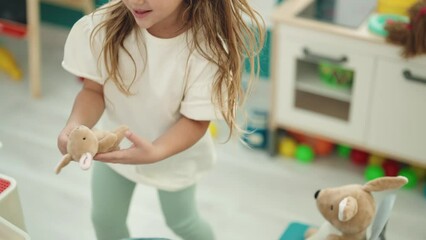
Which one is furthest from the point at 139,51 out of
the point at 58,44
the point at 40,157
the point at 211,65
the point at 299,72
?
the point at 58,44

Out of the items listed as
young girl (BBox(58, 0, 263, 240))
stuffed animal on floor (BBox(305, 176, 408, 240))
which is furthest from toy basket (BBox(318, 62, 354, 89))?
young girl (BBox(58, 0, 263, 240))

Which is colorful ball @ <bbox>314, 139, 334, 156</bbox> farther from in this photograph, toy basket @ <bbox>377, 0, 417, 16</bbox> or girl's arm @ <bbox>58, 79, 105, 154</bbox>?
girl's arm @ <bbox>58, 79, 105, 154</bbox>

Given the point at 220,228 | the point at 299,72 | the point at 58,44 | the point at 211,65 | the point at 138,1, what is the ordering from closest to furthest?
the point at 138,1 → the point at 211,65 → the point at 220,228 → the point at 299,72 → the point at 58,44

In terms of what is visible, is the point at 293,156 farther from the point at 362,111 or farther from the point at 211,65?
the point at 211,65

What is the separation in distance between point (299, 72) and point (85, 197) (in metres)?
0.76

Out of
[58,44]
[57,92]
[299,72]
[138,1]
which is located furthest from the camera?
[58,44]

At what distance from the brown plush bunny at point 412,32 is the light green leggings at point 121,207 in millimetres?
734

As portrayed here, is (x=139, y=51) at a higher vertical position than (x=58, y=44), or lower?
higher

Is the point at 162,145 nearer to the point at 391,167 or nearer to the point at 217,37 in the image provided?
the point at 217,37

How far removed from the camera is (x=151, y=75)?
3.83 ft

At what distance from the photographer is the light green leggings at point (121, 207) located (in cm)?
137

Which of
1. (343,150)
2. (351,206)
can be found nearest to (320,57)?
(343,150)

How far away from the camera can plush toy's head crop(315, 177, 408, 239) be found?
1244mm

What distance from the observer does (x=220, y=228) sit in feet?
6.22
